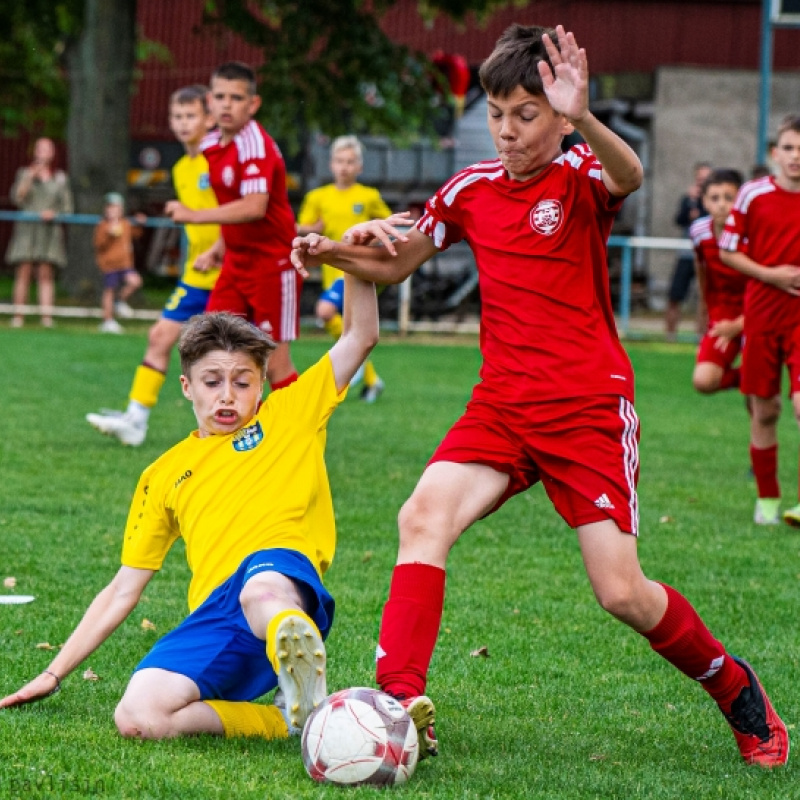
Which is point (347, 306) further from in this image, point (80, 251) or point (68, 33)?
point (68, 33)

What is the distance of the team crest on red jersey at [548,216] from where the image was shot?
431 cm

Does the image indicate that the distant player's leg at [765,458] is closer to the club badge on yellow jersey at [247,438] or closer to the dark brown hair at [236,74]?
the dark brown hair at [236,74]

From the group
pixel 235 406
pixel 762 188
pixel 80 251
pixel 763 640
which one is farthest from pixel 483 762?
pixel 80 251

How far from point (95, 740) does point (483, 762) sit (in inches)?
41.9

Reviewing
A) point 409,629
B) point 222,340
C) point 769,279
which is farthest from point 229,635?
point 769,279

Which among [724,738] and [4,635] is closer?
[724,738]

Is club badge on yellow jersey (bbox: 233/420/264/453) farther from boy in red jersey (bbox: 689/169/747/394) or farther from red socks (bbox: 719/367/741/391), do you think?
red socks (bbox: 719/367/741/391)

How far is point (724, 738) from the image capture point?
455 centimetres

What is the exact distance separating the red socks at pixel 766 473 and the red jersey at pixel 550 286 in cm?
429

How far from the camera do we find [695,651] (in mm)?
4219

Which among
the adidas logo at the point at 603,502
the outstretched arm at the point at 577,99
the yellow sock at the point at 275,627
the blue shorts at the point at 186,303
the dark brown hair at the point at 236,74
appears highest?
the dark brown hair at the point at 236,74

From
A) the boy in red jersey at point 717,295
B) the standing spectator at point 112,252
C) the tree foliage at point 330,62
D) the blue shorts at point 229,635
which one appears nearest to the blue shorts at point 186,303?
the boy in red jersey at point 717,295

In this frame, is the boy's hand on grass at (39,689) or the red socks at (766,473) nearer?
the boy's hand on grass at (39,689)

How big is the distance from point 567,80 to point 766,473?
194 inches
